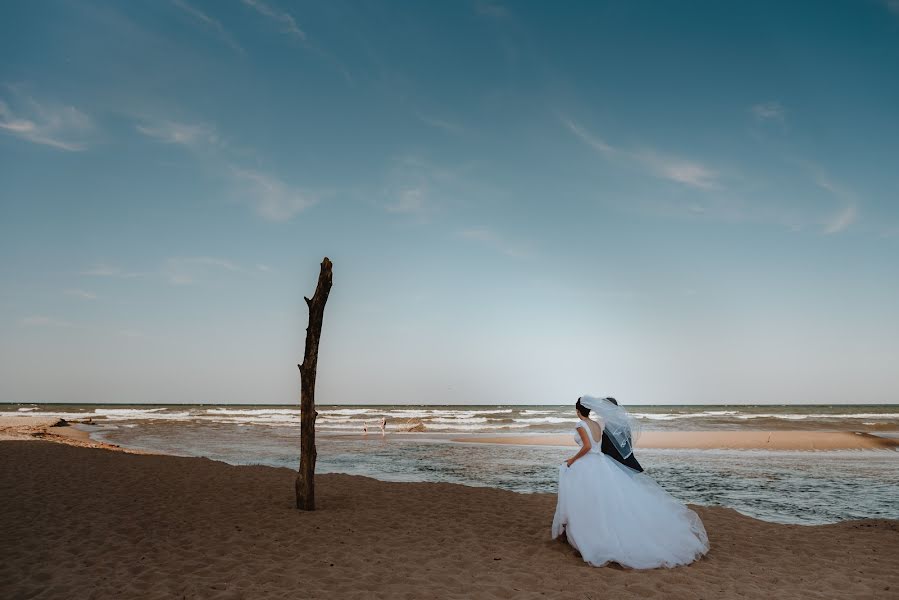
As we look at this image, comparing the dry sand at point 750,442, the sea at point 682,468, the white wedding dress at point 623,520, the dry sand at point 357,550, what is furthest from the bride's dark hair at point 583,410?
the dry sand at point 750,442

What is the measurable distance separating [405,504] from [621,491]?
5225 mm

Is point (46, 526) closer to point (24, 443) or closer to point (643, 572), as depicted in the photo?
→ point (643, 572)

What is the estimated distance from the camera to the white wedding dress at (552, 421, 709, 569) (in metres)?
7.04

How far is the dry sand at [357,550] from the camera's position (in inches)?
241

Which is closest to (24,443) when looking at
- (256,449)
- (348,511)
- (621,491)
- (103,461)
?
(103,461)

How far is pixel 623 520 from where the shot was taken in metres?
7.18

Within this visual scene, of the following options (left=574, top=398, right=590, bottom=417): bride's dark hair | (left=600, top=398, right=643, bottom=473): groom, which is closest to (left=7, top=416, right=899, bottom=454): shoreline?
(left=600, top=398, right=643, bottom=473): groom

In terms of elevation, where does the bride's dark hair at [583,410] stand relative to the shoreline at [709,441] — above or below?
above

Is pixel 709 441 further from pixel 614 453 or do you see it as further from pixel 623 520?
pixel 623 520

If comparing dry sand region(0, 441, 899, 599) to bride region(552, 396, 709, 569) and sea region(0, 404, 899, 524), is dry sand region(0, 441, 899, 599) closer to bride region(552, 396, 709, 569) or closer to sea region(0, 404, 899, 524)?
bride region(552, 396, 709, 569)

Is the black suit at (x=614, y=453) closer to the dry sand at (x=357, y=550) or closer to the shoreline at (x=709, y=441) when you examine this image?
the dry sand at (x=357, y=550)

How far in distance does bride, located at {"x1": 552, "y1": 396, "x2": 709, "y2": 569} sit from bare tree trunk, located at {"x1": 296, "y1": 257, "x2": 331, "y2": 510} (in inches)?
185

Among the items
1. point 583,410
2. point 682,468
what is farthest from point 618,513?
point 682,468

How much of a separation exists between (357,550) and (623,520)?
363 cm
